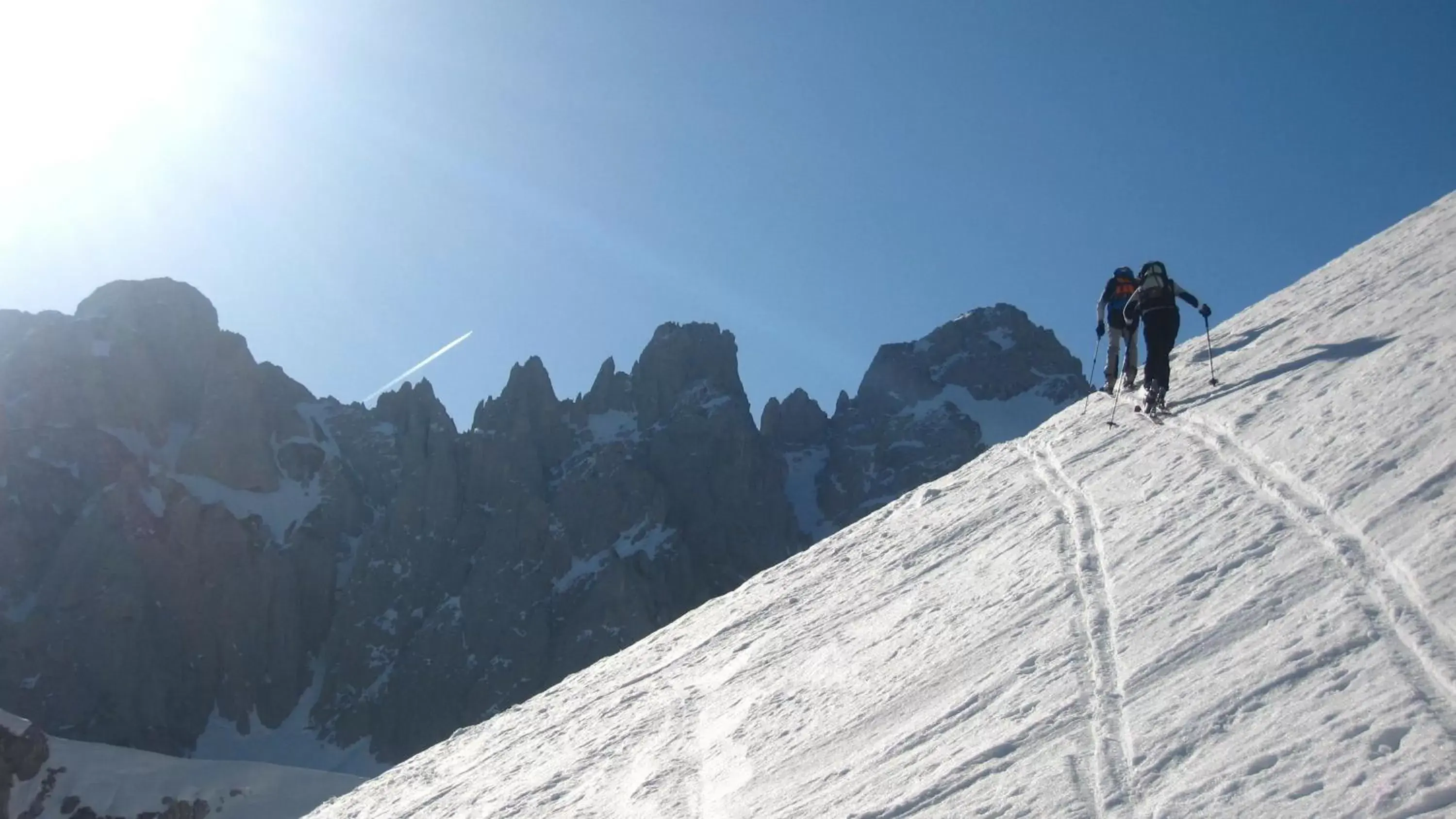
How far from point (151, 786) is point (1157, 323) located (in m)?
49.1

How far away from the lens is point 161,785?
4731cm

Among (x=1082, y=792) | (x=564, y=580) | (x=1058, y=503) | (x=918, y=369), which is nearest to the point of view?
(x=1082, y=792)

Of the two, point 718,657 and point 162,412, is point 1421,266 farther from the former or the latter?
point 162,412

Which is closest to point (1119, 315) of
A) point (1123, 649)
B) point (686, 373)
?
point (1123, 649)

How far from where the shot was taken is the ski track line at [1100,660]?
5.12 meters

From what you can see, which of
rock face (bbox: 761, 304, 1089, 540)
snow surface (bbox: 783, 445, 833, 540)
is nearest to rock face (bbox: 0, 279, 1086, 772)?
rock face (bbox: 761, 304, 1089, 540)

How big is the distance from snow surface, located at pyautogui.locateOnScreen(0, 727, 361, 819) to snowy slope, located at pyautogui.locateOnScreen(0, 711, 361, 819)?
0.03m

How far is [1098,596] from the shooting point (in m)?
7.49

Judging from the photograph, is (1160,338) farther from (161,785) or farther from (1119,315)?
(161,785)

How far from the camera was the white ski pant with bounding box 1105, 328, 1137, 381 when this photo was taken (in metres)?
15.1

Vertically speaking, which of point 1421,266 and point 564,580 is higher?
point 564,580

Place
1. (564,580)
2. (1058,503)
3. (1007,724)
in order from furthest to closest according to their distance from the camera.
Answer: (564,580), (1058,503), (1007,724)

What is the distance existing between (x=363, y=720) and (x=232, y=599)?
1914 cm

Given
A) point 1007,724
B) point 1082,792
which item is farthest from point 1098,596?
point 1082,792
